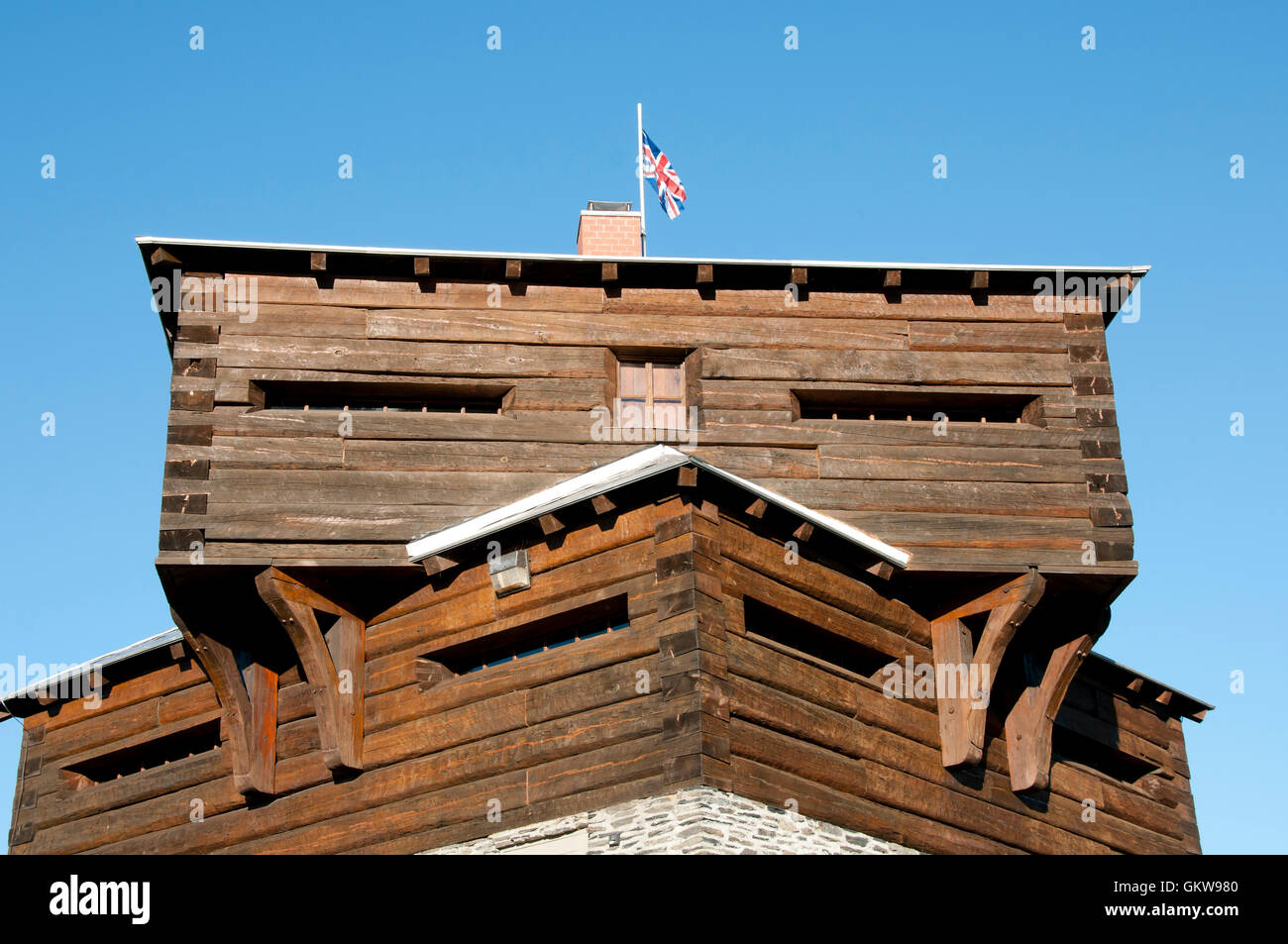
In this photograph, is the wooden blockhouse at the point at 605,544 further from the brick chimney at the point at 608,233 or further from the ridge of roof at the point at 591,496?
the brick chimney at the point at 608,233

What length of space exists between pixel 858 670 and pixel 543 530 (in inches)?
153

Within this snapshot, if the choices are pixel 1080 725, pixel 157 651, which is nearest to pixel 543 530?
pixel 157 651

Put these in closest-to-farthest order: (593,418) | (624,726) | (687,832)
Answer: (687,832), (624,726), (593,418)

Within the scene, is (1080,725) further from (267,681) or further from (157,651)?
(157,651)

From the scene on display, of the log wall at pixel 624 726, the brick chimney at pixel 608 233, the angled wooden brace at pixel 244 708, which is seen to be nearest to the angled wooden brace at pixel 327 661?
the log wall at pixel 624 726

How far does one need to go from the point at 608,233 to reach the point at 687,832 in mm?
9227

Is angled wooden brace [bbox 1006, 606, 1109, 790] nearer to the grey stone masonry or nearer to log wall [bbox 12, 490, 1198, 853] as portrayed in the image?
log wall [bbox 12, 490, 1198, 853]

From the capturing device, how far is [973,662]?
18453 mm

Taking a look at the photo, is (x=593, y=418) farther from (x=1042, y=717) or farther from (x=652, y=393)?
(x=1042, y=717)

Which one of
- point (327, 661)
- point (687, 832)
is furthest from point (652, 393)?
point (687, 832)

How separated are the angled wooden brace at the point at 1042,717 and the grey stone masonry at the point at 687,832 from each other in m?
3.14

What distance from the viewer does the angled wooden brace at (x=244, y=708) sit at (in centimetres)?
1830
